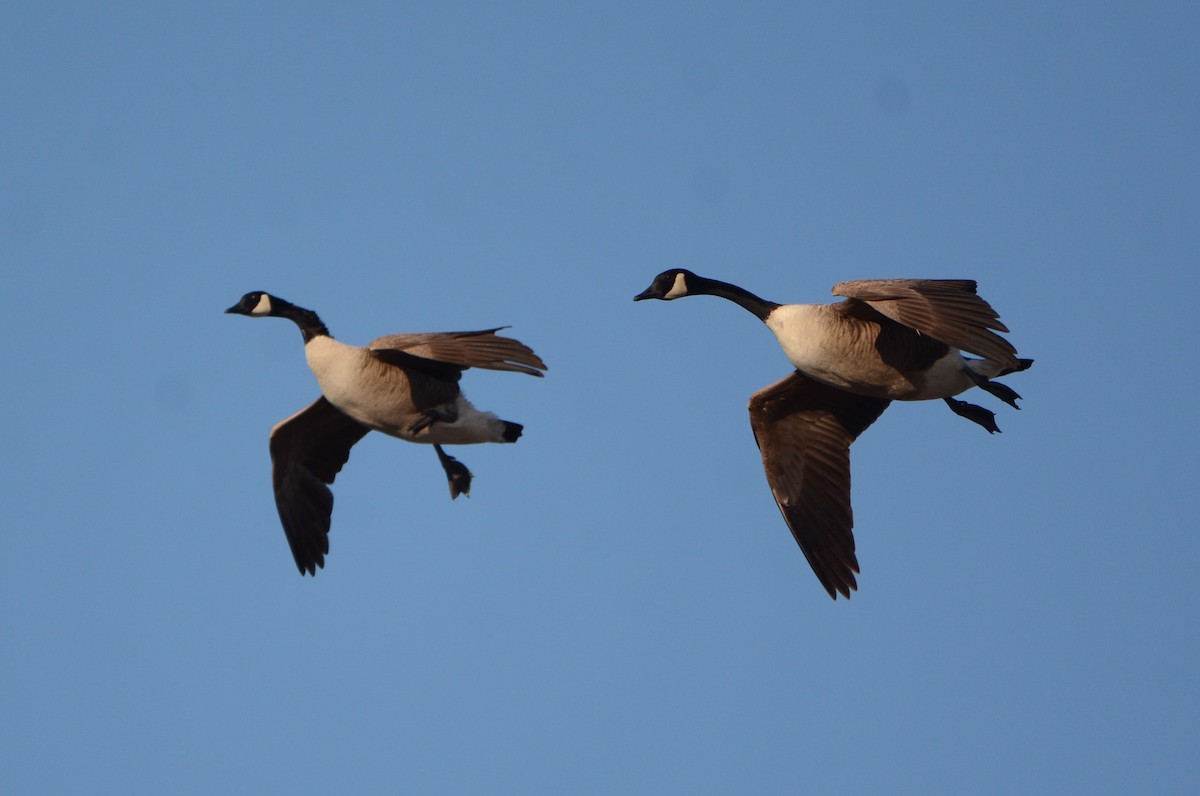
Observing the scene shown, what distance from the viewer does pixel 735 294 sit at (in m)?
14.8

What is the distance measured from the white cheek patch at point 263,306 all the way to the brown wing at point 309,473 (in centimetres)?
120

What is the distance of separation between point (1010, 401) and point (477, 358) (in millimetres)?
4818

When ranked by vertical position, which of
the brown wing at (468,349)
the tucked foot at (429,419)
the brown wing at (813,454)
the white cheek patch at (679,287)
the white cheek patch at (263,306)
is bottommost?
A: the brown wing at (813,454)

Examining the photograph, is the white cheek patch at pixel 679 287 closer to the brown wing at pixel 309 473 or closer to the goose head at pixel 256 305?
the brown wing at pixel 309 473

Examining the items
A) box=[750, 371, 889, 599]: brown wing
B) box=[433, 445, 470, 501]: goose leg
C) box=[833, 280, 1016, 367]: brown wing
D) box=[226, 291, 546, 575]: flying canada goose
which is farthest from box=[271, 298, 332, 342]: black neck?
box=[833, 280, 1016, 367]: brown wing

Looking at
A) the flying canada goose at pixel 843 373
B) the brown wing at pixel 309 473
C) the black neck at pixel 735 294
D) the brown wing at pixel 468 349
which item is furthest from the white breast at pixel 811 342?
the brown wing at pixel 309 473

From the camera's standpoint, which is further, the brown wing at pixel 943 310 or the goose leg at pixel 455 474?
the goose leg at pixel 455 474

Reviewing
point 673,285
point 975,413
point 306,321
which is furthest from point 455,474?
point 975,413

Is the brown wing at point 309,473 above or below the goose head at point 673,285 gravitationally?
below

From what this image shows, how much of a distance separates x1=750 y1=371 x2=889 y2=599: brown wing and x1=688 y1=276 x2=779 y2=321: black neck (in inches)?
38.3

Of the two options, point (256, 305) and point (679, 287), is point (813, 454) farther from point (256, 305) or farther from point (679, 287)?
point (256, 305)

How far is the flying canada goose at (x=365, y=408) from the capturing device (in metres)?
13.4

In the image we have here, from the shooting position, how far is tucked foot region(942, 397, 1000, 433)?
1462 cm

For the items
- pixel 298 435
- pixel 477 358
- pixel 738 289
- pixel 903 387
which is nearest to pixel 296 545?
pixel 298 435
